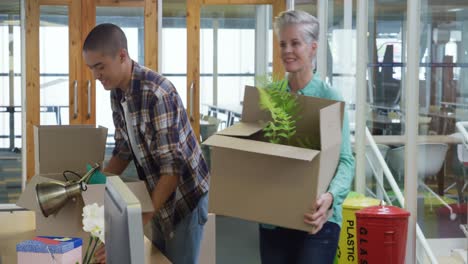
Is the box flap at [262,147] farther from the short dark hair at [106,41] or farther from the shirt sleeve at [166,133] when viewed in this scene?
the short dark hair at [106,41]

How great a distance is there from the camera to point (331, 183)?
225 cm

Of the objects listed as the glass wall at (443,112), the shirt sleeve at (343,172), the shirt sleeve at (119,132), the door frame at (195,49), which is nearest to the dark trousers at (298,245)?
the shirt sleeve at (343,172)

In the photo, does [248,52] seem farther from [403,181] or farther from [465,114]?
[465,114]

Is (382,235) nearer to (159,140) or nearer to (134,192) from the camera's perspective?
(159,140)

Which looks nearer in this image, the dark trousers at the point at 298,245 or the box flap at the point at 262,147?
the box flap at the point at 262,147

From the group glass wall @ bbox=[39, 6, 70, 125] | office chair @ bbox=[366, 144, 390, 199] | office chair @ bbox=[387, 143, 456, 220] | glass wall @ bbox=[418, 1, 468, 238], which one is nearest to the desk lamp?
glass wall @ bbox=[418, 1, 468, 238]

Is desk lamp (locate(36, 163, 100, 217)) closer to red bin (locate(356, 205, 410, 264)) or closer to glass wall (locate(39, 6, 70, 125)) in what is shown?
red bin (locate(356, 205, 410, 264))

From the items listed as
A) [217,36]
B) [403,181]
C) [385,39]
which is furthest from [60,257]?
[217,36]

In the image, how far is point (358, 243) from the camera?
3971 mm

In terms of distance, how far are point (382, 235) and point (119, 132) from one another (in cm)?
166

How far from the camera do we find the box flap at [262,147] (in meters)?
2.06

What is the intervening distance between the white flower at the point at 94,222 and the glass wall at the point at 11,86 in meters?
5.56

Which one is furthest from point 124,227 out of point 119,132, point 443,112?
point 443,112

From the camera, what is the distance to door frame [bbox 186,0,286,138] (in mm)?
7242
